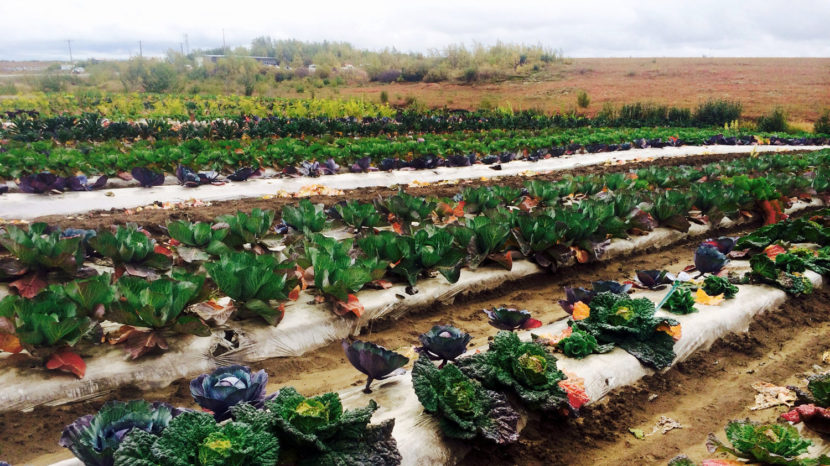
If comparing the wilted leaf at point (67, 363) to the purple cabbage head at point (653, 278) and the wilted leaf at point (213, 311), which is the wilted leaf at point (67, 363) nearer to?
the wilted leaf at point (213, 311)

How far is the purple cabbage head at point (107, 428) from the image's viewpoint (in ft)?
5.62

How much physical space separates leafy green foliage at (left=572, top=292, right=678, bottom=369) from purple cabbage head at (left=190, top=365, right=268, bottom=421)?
5.79 ft

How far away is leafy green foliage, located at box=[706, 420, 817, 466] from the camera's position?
2051 millimetres

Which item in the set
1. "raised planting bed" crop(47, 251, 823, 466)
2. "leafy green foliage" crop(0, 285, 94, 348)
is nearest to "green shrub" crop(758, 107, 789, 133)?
"raised planting bed" crop(47, 251, 823, 466)

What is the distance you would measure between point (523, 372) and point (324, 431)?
969 millimetres

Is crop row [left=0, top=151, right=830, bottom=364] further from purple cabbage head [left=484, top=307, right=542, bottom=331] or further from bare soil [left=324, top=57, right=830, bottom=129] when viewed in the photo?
bare soil [left=324, top=57, right=830, bottom=129]

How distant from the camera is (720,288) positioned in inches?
148

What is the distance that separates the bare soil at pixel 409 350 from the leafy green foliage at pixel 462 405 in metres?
0.21

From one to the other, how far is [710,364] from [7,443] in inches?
145

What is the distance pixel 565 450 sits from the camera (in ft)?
8.11

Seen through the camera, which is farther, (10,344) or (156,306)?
(156,306)

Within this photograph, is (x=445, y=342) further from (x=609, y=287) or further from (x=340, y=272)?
(x=609, y=287)

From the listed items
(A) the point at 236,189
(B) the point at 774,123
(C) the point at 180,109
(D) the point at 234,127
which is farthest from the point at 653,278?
(B) the point at 774,123

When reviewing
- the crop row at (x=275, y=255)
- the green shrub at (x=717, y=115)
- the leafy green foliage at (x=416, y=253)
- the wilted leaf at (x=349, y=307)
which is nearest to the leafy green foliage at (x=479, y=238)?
the crop row at (x=275, y=255)
